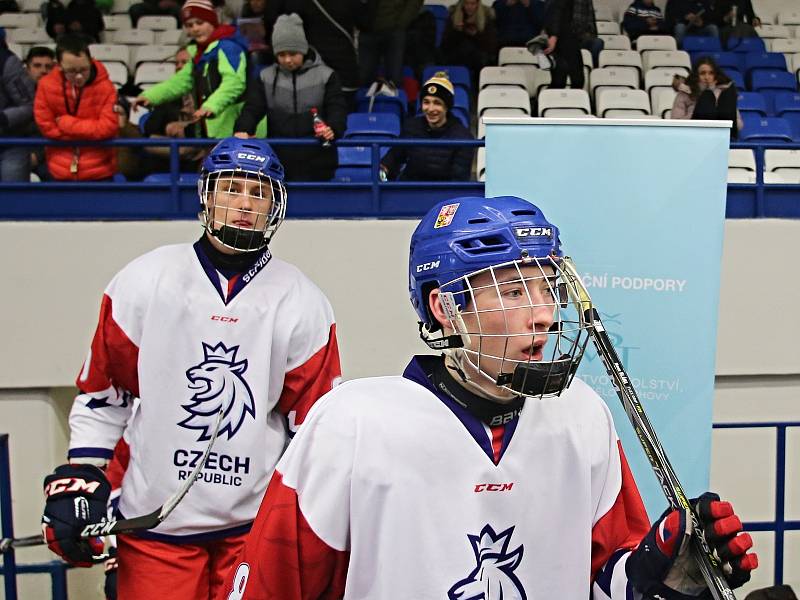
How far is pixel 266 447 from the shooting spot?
10.4 feet

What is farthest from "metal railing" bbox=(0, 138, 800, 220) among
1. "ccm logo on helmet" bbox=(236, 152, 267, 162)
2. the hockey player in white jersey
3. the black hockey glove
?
the black hockey glove

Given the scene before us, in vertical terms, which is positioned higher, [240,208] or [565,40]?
[565,40]

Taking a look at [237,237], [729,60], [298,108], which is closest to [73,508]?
[237,237]

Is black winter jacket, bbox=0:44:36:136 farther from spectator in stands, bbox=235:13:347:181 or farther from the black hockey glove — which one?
the black hockey glove

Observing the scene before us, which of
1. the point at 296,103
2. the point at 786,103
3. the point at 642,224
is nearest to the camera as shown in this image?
the point at 642,224

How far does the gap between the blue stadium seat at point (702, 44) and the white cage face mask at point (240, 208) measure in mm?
7246

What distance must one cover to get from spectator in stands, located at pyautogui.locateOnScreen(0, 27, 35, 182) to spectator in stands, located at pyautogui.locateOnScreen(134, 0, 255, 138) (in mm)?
675

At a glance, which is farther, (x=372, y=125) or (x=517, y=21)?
(x=517, y=21)

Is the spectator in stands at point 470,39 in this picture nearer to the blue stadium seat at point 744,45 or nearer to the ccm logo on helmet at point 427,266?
the blue stadium seat at point 744,45

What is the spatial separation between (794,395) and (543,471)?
15.9ft

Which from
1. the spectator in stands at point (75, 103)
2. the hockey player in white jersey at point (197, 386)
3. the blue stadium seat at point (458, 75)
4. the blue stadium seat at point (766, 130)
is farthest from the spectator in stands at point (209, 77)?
the blue stadium seat at point (766, 130)

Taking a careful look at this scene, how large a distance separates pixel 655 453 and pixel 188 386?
1605mm

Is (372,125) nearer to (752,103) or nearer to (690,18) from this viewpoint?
(752,103)

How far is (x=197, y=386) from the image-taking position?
3.11 m
